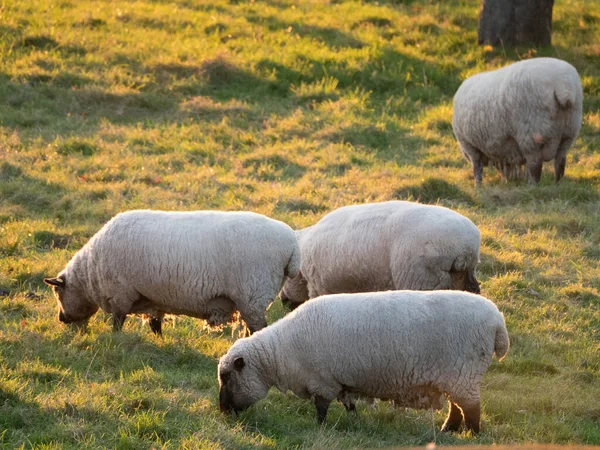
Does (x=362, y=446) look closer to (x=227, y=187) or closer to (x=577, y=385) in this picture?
(x=577, y=385)

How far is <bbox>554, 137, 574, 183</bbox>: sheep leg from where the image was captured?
433 inches

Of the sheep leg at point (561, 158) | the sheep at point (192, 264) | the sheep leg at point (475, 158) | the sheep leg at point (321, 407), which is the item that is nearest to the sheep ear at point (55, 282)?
the sheep at point (192, 264)

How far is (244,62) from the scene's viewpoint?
49.6ft

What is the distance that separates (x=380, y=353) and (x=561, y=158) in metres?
6.38

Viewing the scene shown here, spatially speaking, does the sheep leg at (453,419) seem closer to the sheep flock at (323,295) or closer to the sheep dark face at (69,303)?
the sheep flock at (323,295)

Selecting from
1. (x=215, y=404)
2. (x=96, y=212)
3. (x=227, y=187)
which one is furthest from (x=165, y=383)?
(x=227, y=187)

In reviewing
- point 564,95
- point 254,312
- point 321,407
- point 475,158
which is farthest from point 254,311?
point 475,158

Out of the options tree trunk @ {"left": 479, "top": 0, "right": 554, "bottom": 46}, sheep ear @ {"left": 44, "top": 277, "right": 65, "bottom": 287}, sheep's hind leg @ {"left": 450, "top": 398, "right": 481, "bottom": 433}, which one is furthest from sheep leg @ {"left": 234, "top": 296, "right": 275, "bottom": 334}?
tree trunk @ {"left": 479, "top": 0, "right": 554, "bottom": 46}

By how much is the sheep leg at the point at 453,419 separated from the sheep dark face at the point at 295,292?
226 centimetres

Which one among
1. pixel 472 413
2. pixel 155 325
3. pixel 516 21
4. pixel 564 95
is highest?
pixel 516 21

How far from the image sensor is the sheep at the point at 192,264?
6730mm

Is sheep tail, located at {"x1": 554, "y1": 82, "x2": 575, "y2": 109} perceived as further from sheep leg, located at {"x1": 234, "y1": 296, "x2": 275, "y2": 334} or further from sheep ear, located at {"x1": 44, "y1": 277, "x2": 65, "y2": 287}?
sheep ear, located at {"x1": 44, "y1": 277, "x2": 65, "y2": 287}

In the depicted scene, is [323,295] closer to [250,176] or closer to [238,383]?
[238,383]

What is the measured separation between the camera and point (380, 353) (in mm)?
5539
